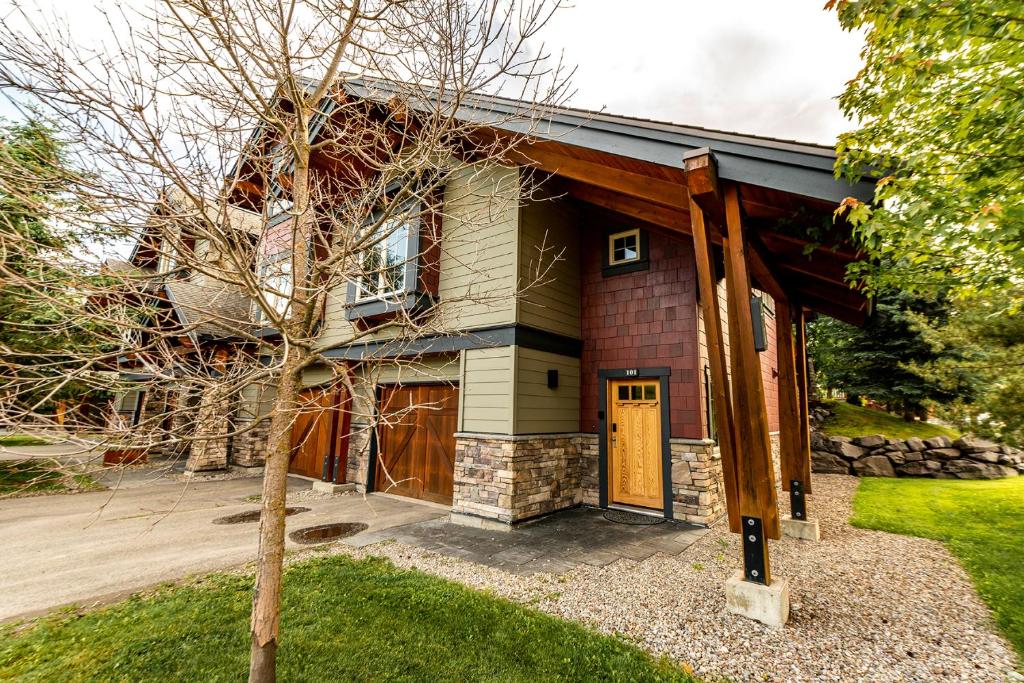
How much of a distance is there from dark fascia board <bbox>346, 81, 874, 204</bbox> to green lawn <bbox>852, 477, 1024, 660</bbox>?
363cm

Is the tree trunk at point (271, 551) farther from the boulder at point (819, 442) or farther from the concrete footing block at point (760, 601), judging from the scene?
the boulder at point (819, 442)

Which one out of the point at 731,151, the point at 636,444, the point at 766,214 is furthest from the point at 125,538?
the point at 766,214

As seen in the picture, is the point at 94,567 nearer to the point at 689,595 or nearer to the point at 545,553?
the point at 545,553

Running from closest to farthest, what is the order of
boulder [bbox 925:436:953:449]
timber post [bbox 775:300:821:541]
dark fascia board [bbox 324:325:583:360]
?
timber post [bbox 775:300:821:541]
dark fascia board [bbox 324:325:583:360]
boulder [bbox 925:436:953:449]

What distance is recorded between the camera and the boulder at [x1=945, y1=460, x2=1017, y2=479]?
30.9ft

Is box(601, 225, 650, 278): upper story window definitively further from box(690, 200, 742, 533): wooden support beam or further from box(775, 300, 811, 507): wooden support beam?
box(690, 200, 742, 533): wooden support beam

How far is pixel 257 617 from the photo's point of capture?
7.78ft

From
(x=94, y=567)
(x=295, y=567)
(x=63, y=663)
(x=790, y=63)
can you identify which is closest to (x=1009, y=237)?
(x=790, y=63)

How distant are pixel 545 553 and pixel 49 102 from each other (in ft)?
18.0

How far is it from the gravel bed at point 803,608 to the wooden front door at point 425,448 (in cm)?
224

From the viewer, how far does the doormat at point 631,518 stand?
6.46 meters

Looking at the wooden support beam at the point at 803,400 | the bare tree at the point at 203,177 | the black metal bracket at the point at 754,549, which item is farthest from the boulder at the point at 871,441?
the bare tree at the point at 203,177

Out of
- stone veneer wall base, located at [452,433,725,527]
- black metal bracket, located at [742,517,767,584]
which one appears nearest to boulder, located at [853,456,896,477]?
stone veneer wall base, located at [452,433,725,527]

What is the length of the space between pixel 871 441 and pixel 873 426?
1.57 m
